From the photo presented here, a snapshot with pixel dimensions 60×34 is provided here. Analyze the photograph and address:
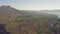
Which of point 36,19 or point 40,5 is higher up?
point 40,5

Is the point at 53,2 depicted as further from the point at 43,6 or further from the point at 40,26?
the point at 40,26

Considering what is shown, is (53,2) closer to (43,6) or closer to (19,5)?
(43,6)

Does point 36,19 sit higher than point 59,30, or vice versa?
point 36,19

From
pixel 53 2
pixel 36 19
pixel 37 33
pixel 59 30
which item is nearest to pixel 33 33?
pixel 37 33

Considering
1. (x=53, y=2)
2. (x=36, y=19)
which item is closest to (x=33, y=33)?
(x=36, y=19)

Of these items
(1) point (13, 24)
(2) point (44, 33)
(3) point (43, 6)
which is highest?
(3) point (43, 6)

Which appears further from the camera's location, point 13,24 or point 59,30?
point 59,30
